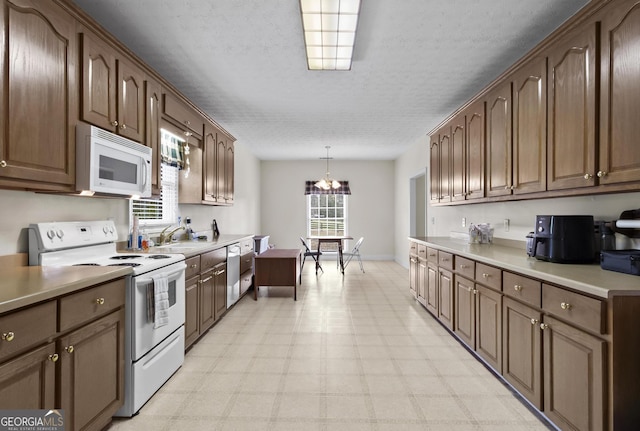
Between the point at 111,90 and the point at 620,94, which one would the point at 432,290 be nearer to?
the point at 620,94

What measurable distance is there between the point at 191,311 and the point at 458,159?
10.2 ft

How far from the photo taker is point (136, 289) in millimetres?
1798

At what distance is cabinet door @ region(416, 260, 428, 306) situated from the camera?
12.0ft

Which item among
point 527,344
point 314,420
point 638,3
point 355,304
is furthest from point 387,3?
→ point 355,304

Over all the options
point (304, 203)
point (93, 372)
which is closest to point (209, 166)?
point (93, 372)

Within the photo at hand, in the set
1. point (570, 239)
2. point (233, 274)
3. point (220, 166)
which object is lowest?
point (233, 274)

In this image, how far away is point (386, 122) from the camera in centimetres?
470

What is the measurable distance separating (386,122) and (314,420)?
4.00 meters

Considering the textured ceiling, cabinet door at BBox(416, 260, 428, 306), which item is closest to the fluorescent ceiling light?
the textured ceiling

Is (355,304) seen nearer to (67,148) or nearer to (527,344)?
(527,344)

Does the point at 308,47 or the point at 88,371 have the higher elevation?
the point at 308,47

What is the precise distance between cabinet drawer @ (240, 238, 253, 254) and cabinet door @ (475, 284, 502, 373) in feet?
9.45

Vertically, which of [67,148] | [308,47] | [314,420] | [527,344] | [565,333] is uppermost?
[308,47]

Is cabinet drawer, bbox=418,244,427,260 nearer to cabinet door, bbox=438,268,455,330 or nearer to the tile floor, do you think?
cabinet door, bbox=438,268,455,330
